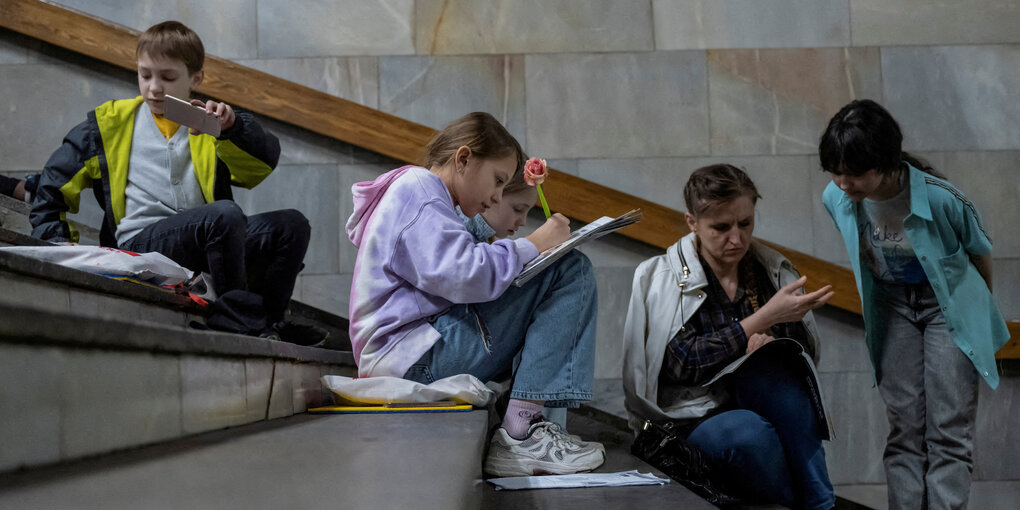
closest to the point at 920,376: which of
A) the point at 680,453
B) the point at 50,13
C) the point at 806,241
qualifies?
the point at 680,453

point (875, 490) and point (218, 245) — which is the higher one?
point (218, 245)

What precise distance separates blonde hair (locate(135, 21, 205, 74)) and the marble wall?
0.75 m

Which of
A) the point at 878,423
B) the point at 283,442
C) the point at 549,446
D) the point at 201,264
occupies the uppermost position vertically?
the point at 201,264

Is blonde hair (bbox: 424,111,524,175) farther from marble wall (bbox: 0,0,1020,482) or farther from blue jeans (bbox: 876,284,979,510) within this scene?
marble wall (bbox: 0,0,1020,482)

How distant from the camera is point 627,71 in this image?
3154mm

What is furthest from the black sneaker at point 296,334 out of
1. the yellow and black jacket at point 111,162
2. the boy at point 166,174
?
the yellow and black jacket at point 111,162

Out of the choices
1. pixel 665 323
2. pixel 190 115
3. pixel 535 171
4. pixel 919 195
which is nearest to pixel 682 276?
pixel 665 323

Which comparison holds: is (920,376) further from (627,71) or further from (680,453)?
(627,71)

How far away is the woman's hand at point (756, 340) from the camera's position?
6.09ft

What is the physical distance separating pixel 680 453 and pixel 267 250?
4.19ft

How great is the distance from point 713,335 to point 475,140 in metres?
0.72

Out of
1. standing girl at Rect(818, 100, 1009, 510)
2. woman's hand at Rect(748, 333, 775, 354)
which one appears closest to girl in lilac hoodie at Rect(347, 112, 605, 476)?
woman's hand at Rect(748, 333, 775, 354)

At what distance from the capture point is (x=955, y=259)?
2.06 m

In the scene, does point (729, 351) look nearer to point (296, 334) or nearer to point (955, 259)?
point (955, 259)
